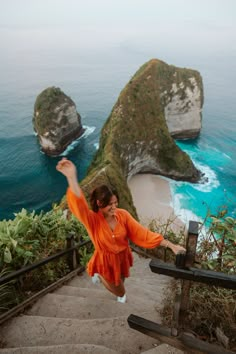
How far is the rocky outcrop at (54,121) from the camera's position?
42.1 m

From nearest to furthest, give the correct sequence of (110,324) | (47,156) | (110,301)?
1. (110,324)
2. (110,301)
3. (47,156)

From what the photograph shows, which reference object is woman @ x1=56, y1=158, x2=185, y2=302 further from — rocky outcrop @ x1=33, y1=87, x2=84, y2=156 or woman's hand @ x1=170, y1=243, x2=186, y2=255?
rocky outcrop @ x1=33, y1=87, x2=84, y2=156

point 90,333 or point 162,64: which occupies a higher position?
point 162,64

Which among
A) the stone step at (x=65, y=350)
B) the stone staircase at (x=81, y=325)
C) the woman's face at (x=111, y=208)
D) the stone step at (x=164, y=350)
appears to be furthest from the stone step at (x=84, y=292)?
the woman's face at (x=111, y=208)

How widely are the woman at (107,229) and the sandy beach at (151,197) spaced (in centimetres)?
2341

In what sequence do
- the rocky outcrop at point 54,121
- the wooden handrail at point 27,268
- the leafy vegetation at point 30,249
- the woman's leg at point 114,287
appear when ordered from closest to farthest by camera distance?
the wooden handrail at point 27,268
the woman's leg at point 114,287
the leafy vegetation at point 30,249
the rocky outcrop at point 54,121

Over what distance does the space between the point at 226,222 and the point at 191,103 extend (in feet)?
159

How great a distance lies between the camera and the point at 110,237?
10.7ft

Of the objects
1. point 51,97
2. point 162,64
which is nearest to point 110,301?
point 51,97

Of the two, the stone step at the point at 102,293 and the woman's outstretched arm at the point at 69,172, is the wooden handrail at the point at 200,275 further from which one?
the stone step at the point at 102,293

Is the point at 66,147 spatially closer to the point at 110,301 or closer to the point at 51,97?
the point at 51,97

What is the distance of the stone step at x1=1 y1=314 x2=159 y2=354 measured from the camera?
309cm

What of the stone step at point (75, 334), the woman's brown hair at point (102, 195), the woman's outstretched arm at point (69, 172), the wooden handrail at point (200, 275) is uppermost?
the woman's outstretched arm at point (69, 172)

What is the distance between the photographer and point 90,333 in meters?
3.28
